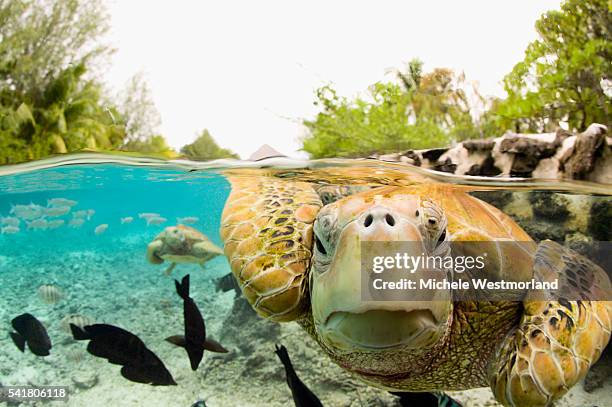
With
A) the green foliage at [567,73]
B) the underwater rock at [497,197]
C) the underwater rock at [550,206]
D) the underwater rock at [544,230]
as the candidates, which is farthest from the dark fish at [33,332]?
the underwater rock at [550,206]

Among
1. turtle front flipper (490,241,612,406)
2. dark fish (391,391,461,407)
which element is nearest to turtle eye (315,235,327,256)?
turtle front flipper (490,241,612,406)

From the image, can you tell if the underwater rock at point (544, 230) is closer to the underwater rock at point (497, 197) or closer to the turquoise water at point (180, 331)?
the turquoise water at point (180, 331)

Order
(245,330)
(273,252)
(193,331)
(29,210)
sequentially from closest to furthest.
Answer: (273,252) < (193,331) < (245,330) < (29,210)

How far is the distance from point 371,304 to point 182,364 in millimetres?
5102

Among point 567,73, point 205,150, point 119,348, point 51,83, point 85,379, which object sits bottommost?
point 85,379

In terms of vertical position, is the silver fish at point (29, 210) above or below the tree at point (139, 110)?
below

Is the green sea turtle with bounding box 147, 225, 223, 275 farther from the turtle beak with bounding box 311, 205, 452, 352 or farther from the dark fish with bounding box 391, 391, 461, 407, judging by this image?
the turtle beak with bounding box 311, 205, 452, 352

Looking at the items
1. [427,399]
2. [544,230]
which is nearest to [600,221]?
[544,230]

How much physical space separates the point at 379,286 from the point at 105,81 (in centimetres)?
471

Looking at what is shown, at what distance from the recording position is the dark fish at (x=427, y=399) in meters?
3.21

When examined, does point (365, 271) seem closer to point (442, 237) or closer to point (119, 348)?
point (442, 237)

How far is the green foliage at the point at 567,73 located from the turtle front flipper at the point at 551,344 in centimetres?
179

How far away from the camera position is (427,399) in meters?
3.25

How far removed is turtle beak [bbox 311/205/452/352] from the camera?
1568mm
